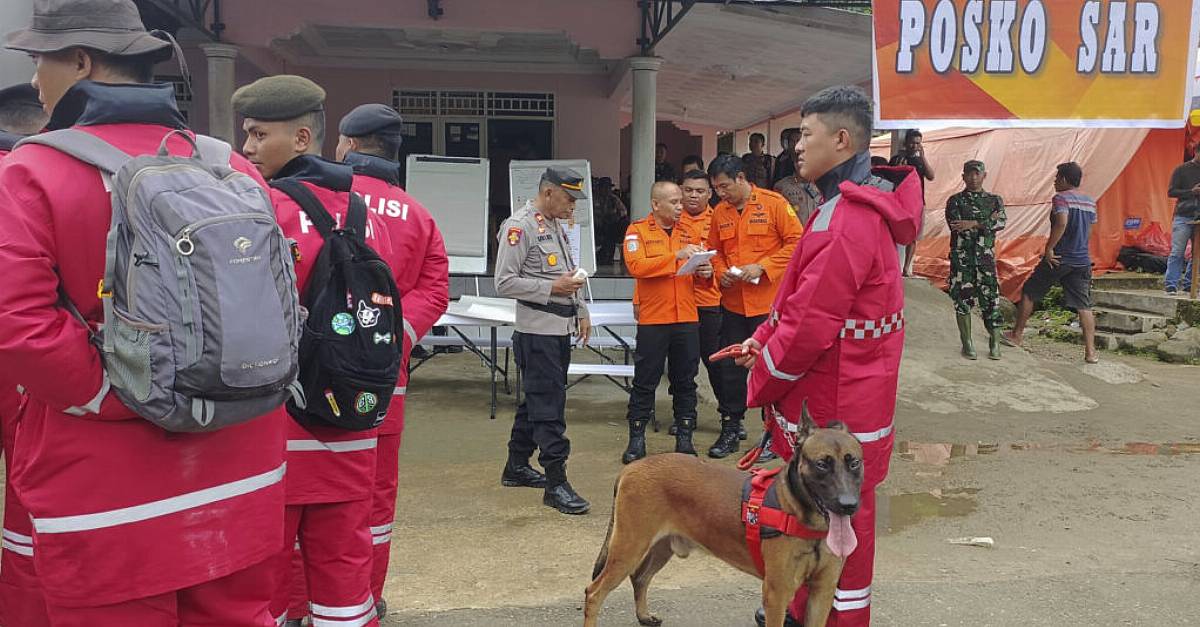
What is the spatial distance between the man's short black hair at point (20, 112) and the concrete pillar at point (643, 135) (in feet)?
22.9

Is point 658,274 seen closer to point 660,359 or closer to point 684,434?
point 660,359

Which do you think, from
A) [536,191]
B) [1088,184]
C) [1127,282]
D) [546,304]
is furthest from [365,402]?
[1088,184]

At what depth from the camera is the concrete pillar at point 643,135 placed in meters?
10.1

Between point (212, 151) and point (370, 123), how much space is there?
139 centimetres

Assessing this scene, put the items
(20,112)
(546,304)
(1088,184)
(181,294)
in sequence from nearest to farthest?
(181,294) < (20,112) < (546,304) < (1088,184)

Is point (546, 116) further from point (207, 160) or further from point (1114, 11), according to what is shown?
point (207, 160)

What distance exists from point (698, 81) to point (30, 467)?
1398cm

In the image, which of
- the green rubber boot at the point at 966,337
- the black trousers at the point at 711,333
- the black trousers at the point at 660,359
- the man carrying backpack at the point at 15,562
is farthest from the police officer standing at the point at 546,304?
the green rubber boot at the point at 966,337

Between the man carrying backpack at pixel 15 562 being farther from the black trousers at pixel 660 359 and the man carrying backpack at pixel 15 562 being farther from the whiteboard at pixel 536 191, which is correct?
the whiteboard at pixel 536 191

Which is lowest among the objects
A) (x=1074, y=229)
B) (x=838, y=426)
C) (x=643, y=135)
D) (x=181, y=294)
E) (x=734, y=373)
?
(x=734, y=373)

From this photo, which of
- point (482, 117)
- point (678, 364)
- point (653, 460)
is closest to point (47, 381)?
point (653, 460)

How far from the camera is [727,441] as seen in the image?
6.51m

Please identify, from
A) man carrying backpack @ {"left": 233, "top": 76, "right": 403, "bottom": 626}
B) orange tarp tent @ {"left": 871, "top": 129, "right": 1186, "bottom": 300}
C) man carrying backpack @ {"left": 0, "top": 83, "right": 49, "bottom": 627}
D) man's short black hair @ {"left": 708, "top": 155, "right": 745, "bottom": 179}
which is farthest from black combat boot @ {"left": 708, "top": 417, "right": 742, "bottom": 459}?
orange tarp tent @ {"left": 871, "top": 129, "right": 1186, "bottom": 300}

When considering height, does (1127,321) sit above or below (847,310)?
below
